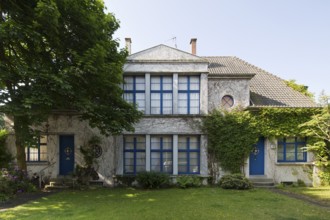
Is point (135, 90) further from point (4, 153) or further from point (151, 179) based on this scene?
point (4, 153)

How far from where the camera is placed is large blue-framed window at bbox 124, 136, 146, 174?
13266mm

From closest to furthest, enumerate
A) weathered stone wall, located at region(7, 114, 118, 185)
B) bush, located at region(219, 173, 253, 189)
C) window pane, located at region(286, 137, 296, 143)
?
1. bush, located at region(219, 173, 253, 189)
2. weathered stone wall, located at region(7, 114, 118, 185)
3. window pane, located at region(286, 137, 296, 143)

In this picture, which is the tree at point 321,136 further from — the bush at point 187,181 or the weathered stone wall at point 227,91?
the bush at point 187,181

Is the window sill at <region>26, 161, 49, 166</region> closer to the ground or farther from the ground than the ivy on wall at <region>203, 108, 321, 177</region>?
closer to the ground

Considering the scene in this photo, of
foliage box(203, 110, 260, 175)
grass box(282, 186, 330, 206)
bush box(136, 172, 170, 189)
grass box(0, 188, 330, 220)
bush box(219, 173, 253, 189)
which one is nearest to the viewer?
grass box(0, 188, 330, 220)

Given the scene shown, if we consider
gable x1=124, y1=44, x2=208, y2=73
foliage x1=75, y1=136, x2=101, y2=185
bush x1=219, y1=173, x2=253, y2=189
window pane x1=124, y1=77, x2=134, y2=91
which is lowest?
bush x1=219, y1=173, x2=253, y2=189

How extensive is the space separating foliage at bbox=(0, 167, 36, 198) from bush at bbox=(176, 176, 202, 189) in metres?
7.69

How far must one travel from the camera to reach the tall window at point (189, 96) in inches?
529

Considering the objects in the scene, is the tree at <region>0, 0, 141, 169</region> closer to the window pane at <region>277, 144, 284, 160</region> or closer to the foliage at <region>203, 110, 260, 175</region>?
the foliage at <region>203, 110, 260, 175</region>

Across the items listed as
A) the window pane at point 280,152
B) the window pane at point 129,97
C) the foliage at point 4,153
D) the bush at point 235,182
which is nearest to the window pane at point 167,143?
the window pane at point 129,97

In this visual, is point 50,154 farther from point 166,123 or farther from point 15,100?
point 166,123

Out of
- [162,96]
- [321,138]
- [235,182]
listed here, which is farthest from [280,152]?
[162,96]

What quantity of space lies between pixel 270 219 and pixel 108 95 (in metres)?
8.10

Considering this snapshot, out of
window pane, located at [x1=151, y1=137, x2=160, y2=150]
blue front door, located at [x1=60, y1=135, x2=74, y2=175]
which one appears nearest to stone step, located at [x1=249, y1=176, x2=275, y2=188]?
window pane, located at [x1=151, y1=137, x2=160, y2=150]
